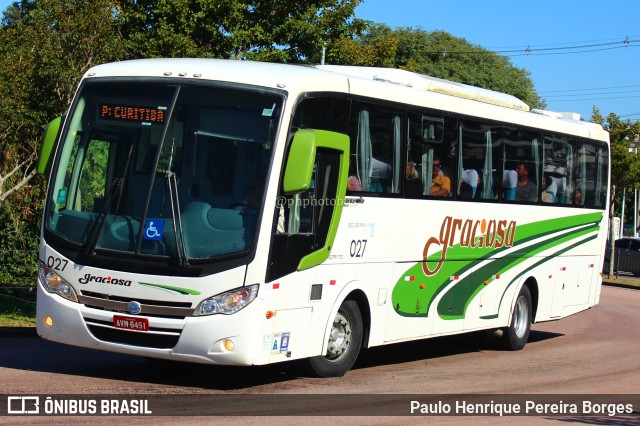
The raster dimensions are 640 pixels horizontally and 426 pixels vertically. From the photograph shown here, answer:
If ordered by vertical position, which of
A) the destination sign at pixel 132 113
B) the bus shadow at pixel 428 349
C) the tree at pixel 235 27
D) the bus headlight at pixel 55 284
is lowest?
the bus shadow at pixel 428 349

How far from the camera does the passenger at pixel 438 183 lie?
14.4 metres

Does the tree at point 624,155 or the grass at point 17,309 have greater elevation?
the tree at point 624,155

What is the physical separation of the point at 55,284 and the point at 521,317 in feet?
30.6

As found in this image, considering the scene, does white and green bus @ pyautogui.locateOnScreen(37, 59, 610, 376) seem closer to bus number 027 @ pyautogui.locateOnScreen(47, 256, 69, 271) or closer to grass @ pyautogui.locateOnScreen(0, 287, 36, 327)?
bus number 027 @ pyautogui.locateOnScreen(47, 256, 69, 271)

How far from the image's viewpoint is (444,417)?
10422mm

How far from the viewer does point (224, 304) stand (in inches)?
415

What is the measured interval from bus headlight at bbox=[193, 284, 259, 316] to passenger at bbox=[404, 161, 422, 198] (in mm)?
3823

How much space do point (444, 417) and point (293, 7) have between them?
62.7 feet

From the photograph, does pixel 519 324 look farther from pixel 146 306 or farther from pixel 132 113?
pixel 132 113

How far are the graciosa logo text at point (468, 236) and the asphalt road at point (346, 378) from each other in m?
1.65

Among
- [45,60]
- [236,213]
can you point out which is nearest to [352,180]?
[236,213]

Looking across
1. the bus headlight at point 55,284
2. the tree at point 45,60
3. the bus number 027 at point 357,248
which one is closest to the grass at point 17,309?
the tree at point 45,60

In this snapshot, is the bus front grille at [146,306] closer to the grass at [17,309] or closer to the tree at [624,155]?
the grass at [17,309]

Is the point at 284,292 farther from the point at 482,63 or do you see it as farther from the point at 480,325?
the point at 482,63
